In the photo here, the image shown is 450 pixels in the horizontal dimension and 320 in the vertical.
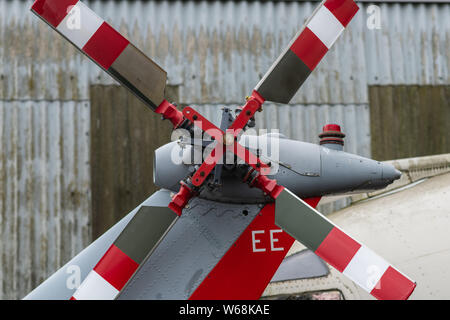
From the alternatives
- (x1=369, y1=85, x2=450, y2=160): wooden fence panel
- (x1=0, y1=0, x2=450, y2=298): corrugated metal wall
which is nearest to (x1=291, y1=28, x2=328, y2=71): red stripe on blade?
(x1=0, y1=0, x2=450, y2=298): corrugated metal wall

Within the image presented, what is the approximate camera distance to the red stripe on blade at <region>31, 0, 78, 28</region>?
2164mm

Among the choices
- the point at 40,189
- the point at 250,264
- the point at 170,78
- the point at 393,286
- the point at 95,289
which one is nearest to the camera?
the point at 393,286

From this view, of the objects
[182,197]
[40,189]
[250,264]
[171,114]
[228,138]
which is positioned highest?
[171,114]

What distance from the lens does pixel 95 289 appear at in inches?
85.8

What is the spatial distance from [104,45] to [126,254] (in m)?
1.09

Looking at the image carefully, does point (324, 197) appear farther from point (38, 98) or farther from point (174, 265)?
point (38, 98)

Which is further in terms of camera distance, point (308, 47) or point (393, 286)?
point (308, 47)

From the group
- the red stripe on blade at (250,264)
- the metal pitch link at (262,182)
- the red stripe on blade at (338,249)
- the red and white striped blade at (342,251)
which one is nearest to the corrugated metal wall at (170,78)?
the red stripe on blade at (250,264)

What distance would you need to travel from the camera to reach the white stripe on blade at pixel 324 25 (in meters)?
2.42

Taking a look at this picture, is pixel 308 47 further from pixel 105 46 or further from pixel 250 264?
pixel 250 264

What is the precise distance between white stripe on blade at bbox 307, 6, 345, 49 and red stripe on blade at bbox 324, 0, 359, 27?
20 mm

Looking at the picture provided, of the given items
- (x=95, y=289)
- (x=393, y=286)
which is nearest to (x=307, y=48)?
(x=393, y=286)
